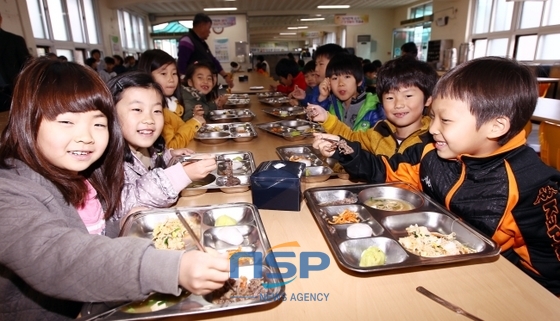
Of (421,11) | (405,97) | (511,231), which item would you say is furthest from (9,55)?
(421,11)

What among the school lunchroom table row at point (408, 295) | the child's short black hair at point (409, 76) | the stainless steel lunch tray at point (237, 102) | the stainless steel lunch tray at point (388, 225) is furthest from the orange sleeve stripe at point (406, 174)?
the stainless steel lunch tray at point (237, 102)

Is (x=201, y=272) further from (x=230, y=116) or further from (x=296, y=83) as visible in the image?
(x=296, y=83)

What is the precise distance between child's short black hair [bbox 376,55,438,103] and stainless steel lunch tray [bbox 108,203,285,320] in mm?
1117

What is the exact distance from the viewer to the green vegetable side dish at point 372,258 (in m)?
0.98

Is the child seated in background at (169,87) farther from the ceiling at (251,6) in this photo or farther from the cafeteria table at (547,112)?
the ceiling at (251,6)

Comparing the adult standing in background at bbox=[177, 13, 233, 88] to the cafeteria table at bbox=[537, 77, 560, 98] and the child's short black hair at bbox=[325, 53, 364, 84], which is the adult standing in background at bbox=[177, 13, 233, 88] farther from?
the cafeteria table at bbox=[537, 77, 560, 98]

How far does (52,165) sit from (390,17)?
17.8m

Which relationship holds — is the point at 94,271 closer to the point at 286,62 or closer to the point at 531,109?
the point at 531,109

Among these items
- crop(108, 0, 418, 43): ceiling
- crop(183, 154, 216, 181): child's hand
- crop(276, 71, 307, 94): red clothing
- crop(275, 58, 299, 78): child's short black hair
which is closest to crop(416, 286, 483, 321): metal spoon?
crop(183, 154, 216, 181): child's hand

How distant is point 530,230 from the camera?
117 cm

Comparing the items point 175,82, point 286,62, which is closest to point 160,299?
point 175,82

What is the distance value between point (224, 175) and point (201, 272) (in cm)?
103

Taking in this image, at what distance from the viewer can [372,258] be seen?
39.1 inches

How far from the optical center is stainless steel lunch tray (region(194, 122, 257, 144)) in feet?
7.86
